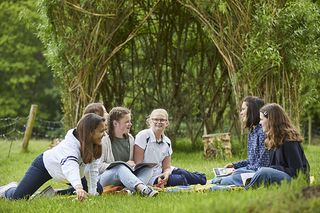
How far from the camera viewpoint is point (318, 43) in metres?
9.57

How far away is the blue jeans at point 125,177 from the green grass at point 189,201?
180 millimetres

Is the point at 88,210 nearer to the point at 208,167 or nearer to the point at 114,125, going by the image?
the point at 114,125

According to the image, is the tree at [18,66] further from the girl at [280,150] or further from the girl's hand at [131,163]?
the girl at [280,150]

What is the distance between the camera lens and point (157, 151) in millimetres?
6398

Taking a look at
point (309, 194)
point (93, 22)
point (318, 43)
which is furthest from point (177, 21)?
point (309, 194)

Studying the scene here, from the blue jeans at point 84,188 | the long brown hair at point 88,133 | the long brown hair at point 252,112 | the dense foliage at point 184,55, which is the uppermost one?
the dense foliage at point 184,55

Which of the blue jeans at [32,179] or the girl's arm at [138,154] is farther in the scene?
the girl's arm at [138,154]

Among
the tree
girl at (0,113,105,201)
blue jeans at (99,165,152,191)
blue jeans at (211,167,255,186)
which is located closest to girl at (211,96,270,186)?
blue jeans at (211,167,255,186)

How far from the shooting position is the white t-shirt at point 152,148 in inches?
250

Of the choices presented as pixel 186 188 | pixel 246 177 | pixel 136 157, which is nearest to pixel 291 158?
pixel 246 177

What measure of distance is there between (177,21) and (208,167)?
12.9 ft

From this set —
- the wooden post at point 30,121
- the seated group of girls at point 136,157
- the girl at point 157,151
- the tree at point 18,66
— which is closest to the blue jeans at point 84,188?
the seated group of girls at point 136,157

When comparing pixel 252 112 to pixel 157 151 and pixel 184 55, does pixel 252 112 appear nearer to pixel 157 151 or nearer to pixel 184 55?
pixel 157 151

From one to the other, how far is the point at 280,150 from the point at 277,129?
18 centimetres
